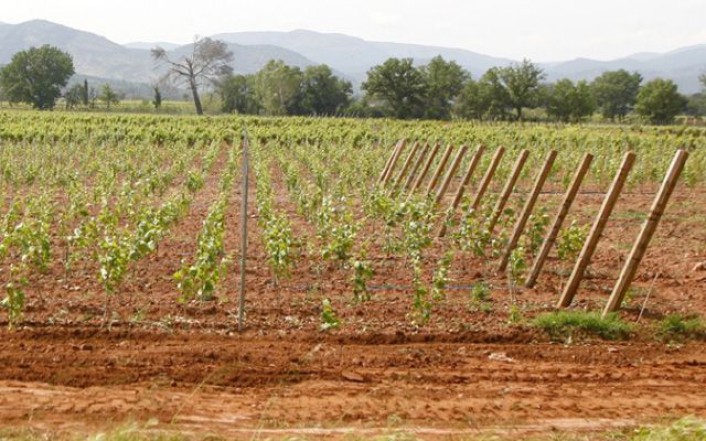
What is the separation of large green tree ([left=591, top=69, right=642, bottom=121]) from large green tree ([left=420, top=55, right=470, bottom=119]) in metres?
25.0

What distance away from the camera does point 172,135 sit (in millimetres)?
33219

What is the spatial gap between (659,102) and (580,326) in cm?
6165

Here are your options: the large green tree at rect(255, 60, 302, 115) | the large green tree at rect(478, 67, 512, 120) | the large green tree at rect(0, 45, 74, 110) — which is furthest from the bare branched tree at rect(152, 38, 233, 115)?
the large green tree at rect(478, 67, 512, 120)

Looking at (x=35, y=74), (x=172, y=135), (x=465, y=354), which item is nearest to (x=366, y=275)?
(x=465, y=354)

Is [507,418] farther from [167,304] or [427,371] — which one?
[167,304]

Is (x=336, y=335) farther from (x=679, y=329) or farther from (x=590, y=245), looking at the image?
(x=679, y=329)

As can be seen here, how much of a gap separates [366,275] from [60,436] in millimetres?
3791

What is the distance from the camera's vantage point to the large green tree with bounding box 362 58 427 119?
59.8m

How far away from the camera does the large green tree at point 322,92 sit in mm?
65750

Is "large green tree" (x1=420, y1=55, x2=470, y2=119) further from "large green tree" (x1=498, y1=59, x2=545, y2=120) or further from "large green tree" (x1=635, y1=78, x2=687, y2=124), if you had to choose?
"large green tree" (x1=635, y1=78, x2=687, y2=124)

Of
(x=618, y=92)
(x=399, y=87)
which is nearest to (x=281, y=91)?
(x=399, y=87)

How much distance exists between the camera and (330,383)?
6324 mm

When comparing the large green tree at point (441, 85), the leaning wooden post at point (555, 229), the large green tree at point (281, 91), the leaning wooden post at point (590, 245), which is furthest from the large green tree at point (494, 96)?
the leaning wooden post at point (590, 245)

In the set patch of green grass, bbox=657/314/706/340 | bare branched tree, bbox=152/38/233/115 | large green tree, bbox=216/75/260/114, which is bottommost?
patch of green grass, bbox=657/314/706/340
